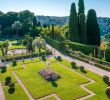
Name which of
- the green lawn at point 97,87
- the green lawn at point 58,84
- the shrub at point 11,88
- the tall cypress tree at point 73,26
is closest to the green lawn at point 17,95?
the shrub at point 11,88

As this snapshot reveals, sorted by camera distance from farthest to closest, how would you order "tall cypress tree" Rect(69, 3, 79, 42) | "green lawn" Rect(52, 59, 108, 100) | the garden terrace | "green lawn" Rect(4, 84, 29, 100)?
"tall cypress tree" Rect(69, 3, 79, 42) → the garden terrace → "green lawn" Rect(4, 84, 29, 100) → "green lawn" Rect(52, 59, 108, 100)

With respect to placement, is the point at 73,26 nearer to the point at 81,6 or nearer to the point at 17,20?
the point at 81,6

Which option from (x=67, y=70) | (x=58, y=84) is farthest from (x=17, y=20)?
(x=58, y=84)

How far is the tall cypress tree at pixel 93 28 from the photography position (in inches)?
2156

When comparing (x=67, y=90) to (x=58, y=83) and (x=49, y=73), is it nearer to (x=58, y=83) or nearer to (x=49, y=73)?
(x=58, y=83)

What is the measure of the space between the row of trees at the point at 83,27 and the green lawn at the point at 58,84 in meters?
20.1

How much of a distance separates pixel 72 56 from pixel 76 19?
14427 mm

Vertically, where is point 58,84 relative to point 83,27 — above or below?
below

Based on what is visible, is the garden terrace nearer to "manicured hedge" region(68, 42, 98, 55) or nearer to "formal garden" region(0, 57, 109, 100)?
"formal garden" region(0, 57, 109, 100)

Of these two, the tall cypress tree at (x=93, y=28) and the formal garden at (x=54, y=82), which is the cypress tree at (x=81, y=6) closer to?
the tall cypress tree at (x=93, y=28)

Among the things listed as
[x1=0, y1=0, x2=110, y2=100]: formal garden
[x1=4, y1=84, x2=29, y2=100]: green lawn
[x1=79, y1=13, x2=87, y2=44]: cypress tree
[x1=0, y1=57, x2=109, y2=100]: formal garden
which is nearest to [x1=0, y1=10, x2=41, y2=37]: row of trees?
[x1=0, y1=0, x2=110, y2=100]: formal garden

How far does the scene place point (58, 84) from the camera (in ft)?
97.9

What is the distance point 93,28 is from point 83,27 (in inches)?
118

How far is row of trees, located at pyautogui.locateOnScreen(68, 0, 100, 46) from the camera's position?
54844 mm
